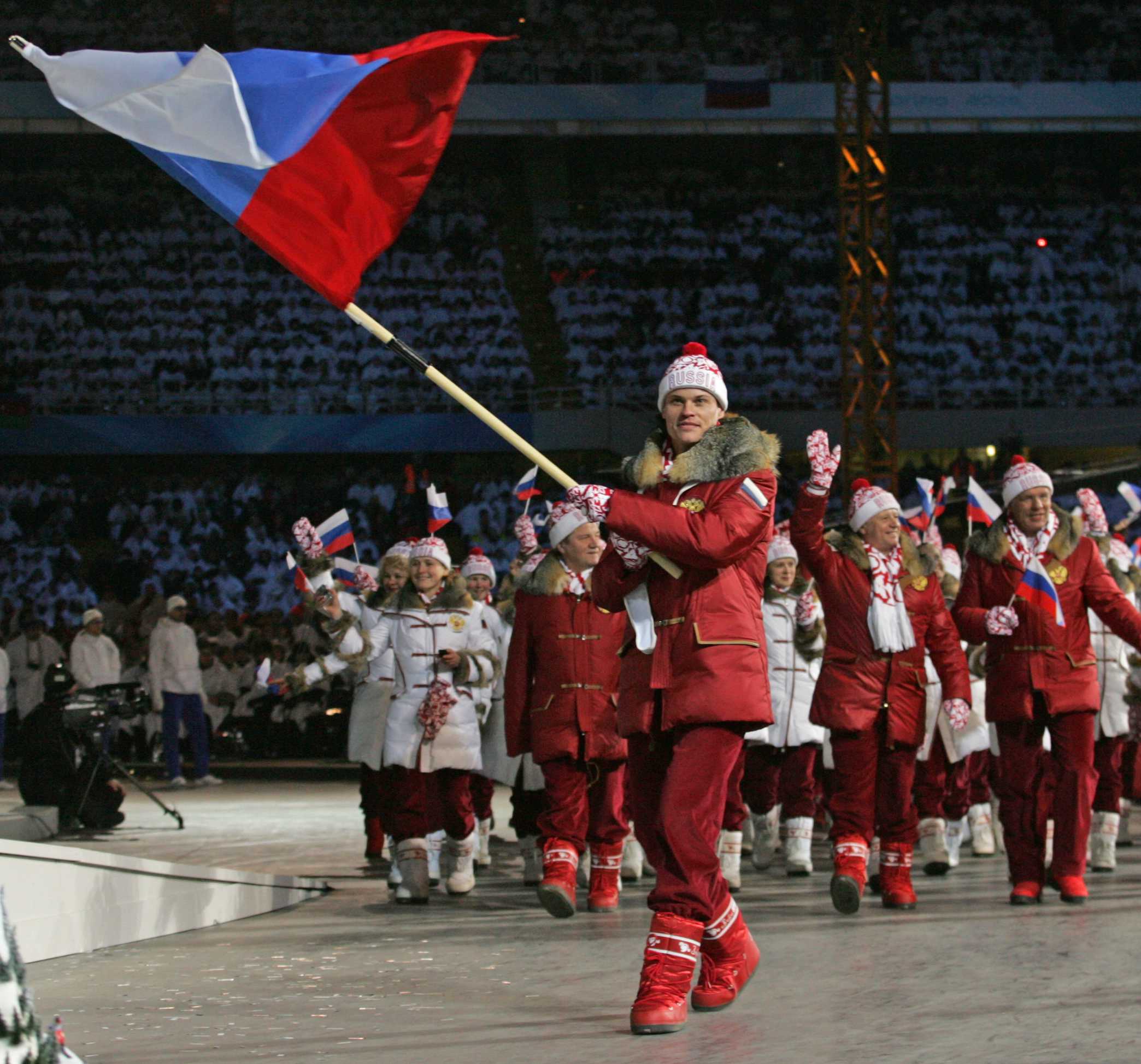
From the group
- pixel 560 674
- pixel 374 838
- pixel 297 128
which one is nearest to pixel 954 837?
pixel 560 674

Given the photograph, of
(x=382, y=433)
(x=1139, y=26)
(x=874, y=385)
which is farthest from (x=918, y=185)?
(x=382, y=433)

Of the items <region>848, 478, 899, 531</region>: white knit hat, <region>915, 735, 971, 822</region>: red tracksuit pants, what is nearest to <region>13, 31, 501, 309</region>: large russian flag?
<region>848, 478, 899, 531</region>: white knit hat

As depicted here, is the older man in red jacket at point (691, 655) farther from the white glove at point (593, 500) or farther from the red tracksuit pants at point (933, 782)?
the red tracksuit pants at point (933, 782)

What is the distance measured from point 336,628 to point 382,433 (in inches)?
700

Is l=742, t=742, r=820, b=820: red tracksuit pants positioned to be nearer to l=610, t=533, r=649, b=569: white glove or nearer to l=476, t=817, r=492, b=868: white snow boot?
l=476, t=817, r=492, b=868: white snow boot

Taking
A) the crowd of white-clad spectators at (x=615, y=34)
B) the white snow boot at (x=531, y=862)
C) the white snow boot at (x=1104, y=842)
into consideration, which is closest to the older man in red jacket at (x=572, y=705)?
the white snow boot at (x=531, y=862)

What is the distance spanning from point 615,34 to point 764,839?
25643mm

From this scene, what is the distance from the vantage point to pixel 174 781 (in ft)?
60.6

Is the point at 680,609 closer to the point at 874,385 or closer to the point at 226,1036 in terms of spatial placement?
the point at 226,1036

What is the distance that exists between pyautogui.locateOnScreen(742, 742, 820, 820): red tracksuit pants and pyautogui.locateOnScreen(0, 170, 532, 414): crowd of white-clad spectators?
57.8ft

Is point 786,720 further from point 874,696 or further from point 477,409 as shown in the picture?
point 477,409

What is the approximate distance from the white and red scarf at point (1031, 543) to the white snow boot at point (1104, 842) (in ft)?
8.14

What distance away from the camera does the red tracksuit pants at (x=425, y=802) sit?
9.22 meters

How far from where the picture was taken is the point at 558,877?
816 centimetres
